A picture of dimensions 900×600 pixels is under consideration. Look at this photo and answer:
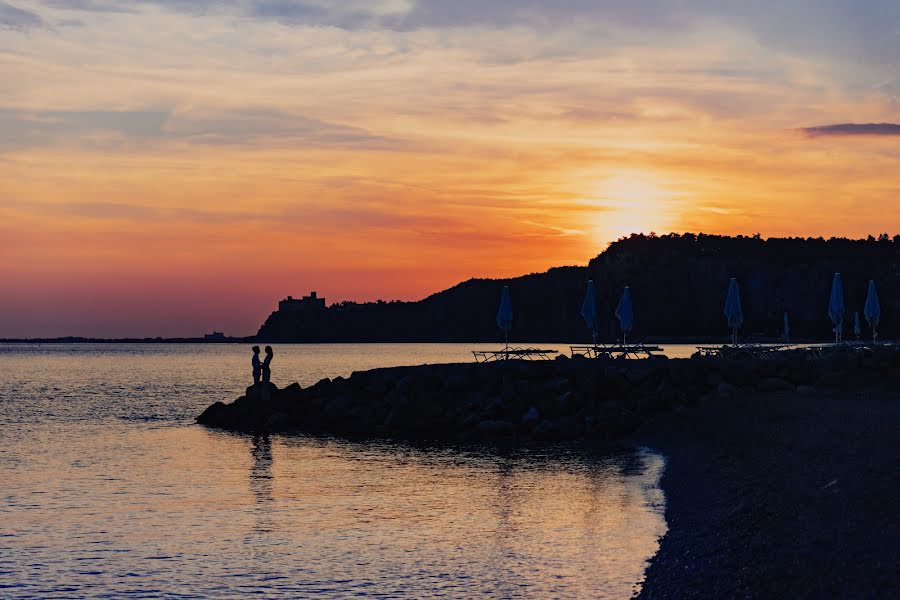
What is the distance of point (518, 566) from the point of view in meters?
14.9

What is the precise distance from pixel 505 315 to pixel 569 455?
17450 mm

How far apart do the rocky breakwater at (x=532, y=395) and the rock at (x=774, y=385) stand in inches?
1.8

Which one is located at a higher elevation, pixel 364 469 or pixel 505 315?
pixel 505 315

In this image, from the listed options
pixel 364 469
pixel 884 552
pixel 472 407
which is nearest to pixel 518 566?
pixel 884 552

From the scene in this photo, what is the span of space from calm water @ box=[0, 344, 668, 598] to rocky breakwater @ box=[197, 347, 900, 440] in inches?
132

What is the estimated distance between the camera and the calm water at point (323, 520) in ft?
47.1

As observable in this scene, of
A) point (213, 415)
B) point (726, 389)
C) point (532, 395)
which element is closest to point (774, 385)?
point (726, 389)

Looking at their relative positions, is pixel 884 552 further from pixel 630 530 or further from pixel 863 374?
pixel 863 374

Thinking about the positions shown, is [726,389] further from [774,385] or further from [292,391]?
[292,391]

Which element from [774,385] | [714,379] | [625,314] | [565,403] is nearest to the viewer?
[565,403]

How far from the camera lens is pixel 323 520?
1898 cm

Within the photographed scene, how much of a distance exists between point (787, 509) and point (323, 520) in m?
8.16

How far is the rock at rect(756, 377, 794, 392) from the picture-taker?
35.6 meters

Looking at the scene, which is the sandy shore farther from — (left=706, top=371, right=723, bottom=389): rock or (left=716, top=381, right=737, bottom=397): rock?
(left=706, top=371, right=723, bottom=389): rock
